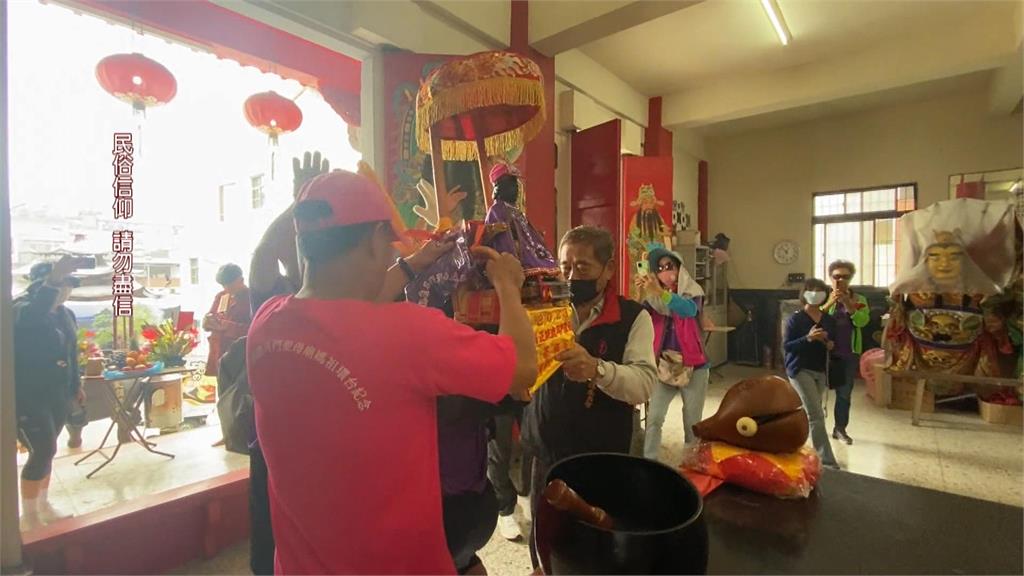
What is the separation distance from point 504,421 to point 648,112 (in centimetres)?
448

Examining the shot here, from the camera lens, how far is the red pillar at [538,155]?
10.3 ft

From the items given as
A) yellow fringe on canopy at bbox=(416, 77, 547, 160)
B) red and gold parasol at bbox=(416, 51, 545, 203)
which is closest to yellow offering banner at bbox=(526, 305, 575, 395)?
red and gold parasol at bbox=(416, 51, 545, 203)

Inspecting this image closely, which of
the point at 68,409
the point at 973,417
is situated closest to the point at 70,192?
the point at 68,409

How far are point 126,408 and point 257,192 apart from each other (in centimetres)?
219

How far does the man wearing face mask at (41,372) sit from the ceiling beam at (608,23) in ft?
10.2

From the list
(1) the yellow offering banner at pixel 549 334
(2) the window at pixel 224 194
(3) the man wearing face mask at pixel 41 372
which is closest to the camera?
(1) the yellow offering banner at pixel 549 334

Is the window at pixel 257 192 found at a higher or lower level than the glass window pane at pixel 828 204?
lower

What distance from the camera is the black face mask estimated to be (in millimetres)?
1233

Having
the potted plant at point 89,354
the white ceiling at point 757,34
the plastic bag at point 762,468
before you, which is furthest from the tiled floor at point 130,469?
the white ceiling at point 757,34

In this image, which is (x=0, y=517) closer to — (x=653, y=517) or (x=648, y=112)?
(x=653, y=517)

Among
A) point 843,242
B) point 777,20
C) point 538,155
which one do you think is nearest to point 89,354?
point 538,155

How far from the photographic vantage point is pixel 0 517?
1.60m

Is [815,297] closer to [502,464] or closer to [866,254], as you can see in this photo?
[502,464]

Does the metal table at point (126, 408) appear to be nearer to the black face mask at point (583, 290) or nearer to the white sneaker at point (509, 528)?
the white sneaker at point (509, 528)
